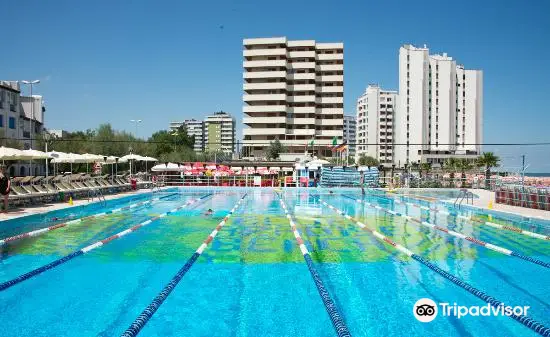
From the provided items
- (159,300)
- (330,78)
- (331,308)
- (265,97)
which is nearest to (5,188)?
(159,300)

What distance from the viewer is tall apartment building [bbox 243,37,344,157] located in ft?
259

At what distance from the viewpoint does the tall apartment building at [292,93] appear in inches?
3108

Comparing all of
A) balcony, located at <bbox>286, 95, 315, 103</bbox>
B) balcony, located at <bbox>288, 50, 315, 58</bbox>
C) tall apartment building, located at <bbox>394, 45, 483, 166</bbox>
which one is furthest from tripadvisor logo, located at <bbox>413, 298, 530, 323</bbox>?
tall apartment building, located at <bbox>394, 45, 483, 166</bbox>

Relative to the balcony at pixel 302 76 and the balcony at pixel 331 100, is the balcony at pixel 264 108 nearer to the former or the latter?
the balcony at pixel 302 76

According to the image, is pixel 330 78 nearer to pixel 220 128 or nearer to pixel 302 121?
pixel 302 121

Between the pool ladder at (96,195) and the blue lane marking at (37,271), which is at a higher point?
the pool ladder at (96,195)

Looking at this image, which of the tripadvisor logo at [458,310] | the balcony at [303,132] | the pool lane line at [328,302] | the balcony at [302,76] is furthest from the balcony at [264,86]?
the tripadvisor logo at [458,310]

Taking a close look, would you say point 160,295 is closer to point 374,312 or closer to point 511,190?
point 374,312

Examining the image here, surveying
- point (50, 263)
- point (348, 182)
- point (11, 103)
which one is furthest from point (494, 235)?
point (11, 103)

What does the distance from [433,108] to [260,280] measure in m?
99.7

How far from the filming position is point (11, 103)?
150 ft

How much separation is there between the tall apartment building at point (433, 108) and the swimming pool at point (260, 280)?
290 feet

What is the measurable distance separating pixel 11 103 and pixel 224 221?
41088 mm

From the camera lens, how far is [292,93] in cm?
8112
